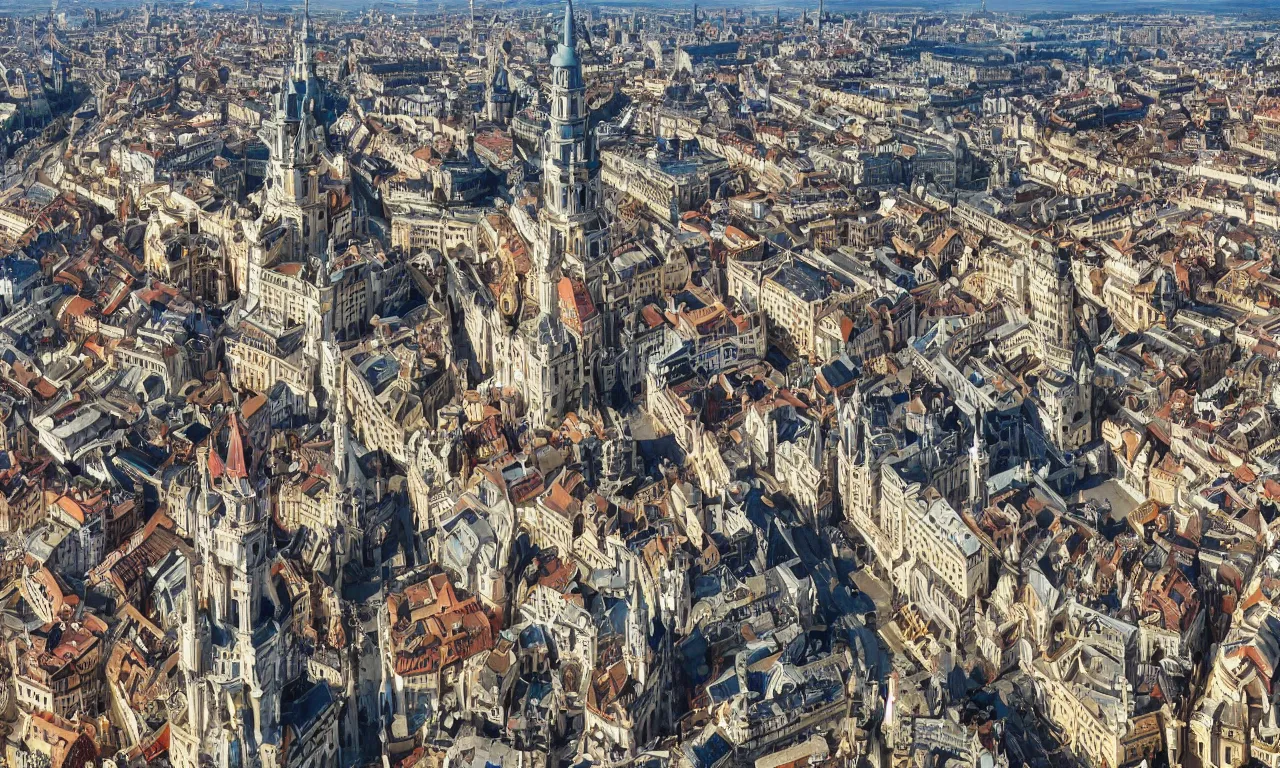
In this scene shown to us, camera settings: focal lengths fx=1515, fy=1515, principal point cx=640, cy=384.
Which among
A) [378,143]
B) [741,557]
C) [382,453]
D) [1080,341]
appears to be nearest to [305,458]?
[382,453]

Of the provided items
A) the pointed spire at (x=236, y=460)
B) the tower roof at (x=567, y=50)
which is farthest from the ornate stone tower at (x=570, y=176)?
the pointed spire at (x=236, y=460)

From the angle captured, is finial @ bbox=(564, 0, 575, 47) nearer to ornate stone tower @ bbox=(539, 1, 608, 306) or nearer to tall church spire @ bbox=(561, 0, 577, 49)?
tall church spire @ bbox=(561, 0, 577, 49)

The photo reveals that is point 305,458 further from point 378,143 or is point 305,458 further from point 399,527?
point 378,143

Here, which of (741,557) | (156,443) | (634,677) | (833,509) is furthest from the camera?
(156,443)

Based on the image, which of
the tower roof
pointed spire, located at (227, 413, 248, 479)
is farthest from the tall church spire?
pointed spire, located at (227, 413, 248, 479)

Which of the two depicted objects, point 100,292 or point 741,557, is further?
point 100,292

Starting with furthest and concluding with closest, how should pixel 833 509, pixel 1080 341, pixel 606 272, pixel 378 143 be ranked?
pixel 378 143, pixel 606 272, pixel 1080 341, pixel 833 509

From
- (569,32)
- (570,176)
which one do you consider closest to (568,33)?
(569,32)

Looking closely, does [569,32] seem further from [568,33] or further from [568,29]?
[568,29]
